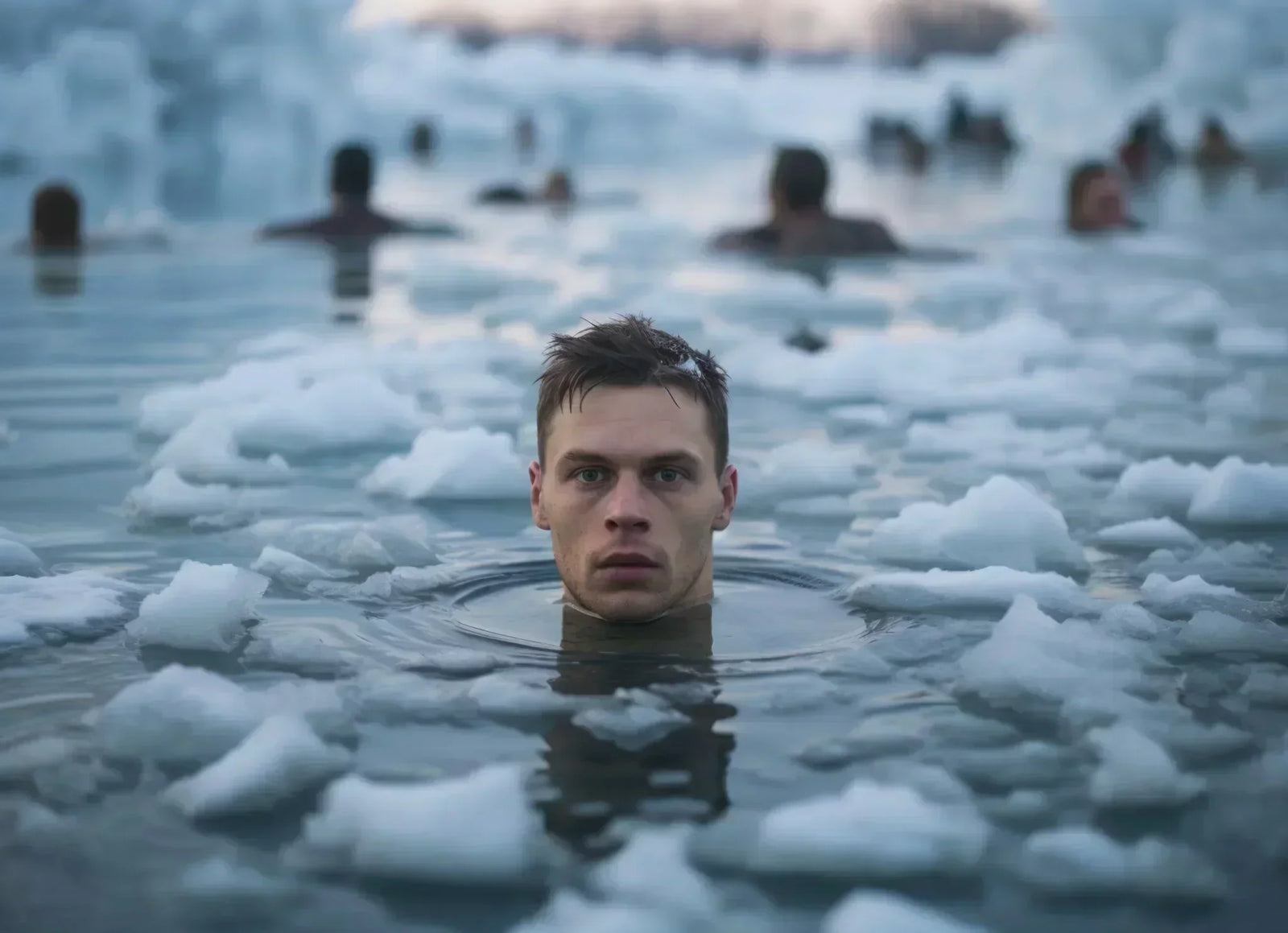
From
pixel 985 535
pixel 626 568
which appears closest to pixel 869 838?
pixel 626 568

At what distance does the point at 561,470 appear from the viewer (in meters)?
4.01

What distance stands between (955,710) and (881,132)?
41.0 m

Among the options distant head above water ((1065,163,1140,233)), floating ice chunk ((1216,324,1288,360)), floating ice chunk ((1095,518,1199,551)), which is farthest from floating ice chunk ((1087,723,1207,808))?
distant head above water ((1065,163,1140,233))

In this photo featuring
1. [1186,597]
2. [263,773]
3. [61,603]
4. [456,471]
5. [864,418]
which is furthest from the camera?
[864,418]

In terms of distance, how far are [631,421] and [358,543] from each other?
130 centimetres

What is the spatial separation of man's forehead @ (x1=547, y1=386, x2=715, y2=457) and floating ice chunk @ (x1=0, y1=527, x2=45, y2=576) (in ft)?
5.11

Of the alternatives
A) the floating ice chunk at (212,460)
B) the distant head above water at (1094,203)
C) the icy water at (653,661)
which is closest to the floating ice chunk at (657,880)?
the icy water at (653,661)

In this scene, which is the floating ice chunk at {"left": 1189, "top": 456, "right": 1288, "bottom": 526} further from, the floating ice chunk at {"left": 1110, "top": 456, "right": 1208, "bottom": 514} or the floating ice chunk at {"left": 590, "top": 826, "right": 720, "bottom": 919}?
the floating ice chunk at {"left": 590, "top": 826, "right": 720, "bottom": 919}

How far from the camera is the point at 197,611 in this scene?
4.06 m

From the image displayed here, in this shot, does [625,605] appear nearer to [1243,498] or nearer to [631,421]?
[631,421]

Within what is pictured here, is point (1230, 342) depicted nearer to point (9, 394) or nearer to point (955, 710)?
point (9, 394)

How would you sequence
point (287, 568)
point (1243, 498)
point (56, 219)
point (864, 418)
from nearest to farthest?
point (287, 568)
point (1243, 498)
point (864, 418)
point (56, 219)

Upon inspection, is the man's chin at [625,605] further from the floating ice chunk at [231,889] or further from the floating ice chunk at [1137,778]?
the floating ice chunk at [231,889]

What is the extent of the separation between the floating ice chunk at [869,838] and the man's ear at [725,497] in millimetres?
1321
